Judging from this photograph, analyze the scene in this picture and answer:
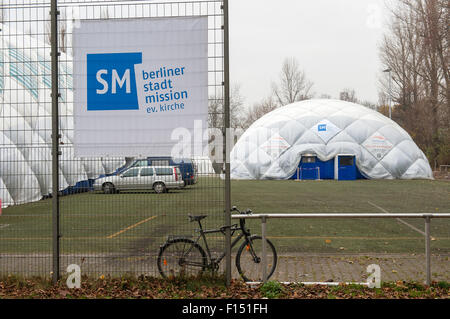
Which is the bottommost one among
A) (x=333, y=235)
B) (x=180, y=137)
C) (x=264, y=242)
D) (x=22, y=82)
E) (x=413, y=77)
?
(x=333, y=235)

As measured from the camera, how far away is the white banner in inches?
238

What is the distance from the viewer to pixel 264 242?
20.4 feet

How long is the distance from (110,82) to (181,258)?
246cm

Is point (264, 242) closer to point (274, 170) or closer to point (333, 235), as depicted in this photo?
point (333, 235)

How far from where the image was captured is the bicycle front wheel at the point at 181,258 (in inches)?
244

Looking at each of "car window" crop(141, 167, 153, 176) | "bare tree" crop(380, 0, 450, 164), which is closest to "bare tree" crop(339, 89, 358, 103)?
"bare tree" crop(380, 0, 450, 164)

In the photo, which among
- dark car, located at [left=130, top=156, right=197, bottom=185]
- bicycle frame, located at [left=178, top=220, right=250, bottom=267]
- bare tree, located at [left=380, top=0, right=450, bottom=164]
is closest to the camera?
dark car, located at [left=130, top=156, right=197, bottom=185]

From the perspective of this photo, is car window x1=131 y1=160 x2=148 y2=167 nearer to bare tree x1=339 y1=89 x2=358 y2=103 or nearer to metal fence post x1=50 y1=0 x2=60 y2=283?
metal fence post x1=50 y1=0 x2=60 y2=283

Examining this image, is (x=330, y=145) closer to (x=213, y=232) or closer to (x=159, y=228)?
(x=159, y=228)

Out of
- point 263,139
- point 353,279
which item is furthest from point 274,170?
point 353,279

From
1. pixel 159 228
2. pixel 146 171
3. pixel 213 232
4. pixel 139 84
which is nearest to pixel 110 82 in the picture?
pixel 139 84

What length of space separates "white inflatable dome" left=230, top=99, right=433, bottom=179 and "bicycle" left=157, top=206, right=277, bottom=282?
33913 millimetres

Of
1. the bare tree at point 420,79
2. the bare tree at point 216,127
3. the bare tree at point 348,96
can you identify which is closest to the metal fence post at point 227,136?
the bare tree at point 216,127
